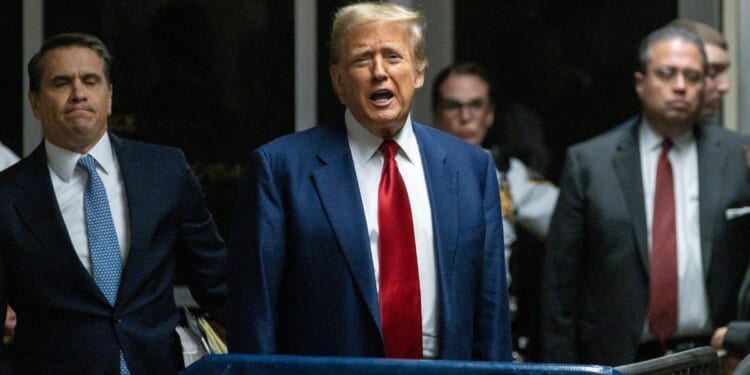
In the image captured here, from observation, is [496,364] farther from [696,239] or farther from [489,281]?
[696,239]

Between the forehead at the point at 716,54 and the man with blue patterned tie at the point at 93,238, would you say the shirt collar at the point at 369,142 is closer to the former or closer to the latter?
the man with blue patterned tie at the point at 93,238

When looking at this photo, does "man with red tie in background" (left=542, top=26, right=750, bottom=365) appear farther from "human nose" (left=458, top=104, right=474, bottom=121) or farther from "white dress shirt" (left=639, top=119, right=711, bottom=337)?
"human nose" (left=458, top=104, right=474, bottom=121)

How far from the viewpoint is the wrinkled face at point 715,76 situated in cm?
703

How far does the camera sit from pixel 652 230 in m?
6.45

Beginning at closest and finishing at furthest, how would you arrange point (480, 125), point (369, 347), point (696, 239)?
1. point (369, 347)
2. point (696, 239)
3. point (480, 125)

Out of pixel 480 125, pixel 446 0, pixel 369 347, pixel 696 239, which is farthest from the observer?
pixel 446 0

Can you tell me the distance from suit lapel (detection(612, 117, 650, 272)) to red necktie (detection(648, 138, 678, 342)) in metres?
0.04

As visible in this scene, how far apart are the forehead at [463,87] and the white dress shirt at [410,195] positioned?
2014 millimetres

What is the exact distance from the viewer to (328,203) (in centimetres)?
475

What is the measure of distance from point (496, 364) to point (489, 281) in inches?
61.2

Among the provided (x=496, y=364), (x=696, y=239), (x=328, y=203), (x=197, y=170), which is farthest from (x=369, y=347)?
(x=197, y=170)

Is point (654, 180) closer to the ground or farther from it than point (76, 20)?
closer to the ground

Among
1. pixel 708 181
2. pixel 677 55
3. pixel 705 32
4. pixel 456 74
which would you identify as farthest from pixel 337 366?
pixel 705 32

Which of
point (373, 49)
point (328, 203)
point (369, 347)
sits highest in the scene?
point (373, 49)
